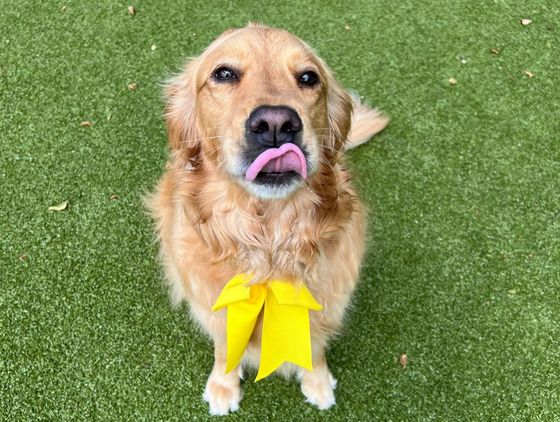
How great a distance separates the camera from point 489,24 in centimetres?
416

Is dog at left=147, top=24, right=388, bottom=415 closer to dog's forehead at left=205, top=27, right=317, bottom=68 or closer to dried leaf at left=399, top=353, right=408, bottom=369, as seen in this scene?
dog's forehead at left=205, top=27, right=317, bottom=68

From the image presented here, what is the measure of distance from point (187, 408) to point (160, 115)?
1.88m

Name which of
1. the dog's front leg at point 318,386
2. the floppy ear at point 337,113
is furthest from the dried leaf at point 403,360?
the floppy ear at point 337,113

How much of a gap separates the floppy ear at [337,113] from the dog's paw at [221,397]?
1314 mm

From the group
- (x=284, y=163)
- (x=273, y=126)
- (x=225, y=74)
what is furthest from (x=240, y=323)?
(x=225, y=74)

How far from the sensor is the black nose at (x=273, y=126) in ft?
6.00

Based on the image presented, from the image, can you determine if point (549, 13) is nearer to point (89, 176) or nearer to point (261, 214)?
point (261, 214)

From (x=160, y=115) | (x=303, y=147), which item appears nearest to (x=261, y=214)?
(x=303, y=147)

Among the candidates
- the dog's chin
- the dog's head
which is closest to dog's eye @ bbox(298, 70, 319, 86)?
the dog's head

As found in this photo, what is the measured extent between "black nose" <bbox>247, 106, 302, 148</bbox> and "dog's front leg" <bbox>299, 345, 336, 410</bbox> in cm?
130

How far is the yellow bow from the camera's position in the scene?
229 cm

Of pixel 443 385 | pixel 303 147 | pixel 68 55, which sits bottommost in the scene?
pixel 443 385

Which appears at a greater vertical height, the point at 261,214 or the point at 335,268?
the point at 261,214

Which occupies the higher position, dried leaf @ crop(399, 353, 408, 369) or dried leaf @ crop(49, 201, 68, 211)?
dried leaf @ crop(49, 201, 68, 211)
